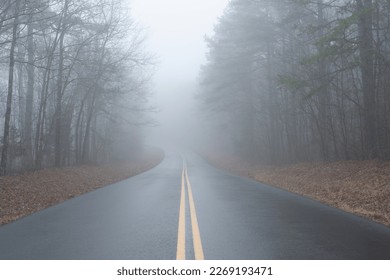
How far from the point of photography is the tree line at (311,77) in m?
14.1

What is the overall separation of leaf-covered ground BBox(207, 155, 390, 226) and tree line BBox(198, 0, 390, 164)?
137 centimetres

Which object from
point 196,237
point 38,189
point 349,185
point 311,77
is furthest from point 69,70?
point 196,237

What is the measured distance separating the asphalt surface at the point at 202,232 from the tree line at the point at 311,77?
6.82 meters

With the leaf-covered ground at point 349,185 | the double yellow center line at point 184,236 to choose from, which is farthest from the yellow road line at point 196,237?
the leaf-covered ground at point 349,185

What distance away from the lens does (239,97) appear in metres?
33.2

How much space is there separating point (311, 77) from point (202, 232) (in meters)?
13.7

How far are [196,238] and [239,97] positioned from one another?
27986 mm

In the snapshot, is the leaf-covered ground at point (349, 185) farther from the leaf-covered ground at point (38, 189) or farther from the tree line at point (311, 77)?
the leaf-covered ground at point (38, 189)

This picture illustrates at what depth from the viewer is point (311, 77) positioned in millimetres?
17938

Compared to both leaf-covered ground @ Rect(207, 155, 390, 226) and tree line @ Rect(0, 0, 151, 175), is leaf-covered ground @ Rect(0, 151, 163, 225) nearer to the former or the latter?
tree line @ Rect(0, 0, 151, 175)

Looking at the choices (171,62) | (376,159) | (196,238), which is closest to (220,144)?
(376,159)

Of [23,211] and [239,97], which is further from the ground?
[239,97]
